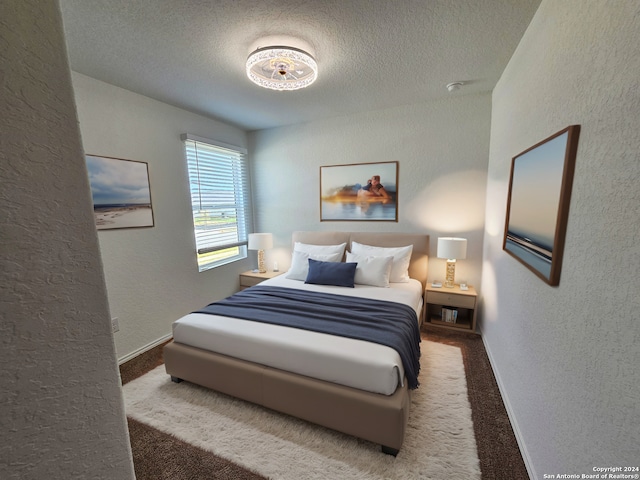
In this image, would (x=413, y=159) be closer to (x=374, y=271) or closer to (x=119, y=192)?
(x=374, y=271)

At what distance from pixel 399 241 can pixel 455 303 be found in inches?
35.5

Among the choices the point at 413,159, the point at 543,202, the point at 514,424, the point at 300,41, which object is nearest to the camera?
the point at 543,202

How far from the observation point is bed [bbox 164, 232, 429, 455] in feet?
5.01

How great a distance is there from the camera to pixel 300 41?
1.82m

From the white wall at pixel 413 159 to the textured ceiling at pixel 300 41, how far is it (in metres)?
0.42

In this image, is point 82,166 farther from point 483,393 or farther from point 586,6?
point 483,393

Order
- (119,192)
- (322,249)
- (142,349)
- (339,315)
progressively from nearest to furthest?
(339,315) < (119,192) < (142,349) < (322,249)

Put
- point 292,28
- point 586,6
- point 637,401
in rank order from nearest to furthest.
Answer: point 637,401 → point 586,6 → point 292,28

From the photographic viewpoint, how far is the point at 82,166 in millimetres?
543

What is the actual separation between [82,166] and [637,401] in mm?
1535

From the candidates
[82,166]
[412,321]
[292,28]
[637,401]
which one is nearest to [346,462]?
[412,321]

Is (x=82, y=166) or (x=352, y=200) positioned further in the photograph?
(x=352, y=200)

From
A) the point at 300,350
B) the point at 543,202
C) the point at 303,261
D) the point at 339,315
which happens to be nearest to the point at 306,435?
the point at 300,350

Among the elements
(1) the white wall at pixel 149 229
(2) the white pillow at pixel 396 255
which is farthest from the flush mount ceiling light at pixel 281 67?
(2) the white pillow at pixel 396 255
